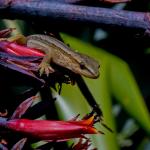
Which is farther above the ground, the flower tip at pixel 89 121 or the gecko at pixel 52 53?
the gecko at pixel 52 53

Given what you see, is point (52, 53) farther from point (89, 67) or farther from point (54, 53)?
point (89, 67)

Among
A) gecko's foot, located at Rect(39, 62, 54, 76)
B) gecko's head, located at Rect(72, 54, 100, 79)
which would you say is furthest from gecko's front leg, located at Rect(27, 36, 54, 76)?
gecko's head, located at Rect(72, 54, 100, 79)

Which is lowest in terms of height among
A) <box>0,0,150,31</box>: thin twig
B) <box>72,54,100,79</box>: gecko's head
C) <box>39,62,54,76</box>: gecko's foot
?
<box>72,54,100,79</box>: gecko's head

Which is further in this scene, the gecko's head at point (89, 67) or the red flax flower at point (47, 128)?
the gecko's head at point (89, 67)

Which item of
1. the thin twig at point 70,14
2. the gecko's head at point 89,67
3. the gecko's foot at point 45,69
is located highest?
the thin twig at point 70,14

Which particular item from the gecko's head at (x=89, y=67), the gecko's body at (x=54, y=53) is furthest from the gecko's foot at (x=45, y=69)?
the gecko's head at (x=89, y=67)

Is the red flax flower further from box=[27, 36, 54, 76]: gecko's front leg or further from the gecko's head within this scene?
the gecko's head

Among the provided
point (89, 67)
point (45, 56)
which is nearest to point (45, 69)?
point (45, 56)

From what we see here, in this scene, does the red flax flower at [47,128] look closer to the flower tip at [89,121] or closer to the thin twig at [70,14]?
the flower tip at [89,121]
